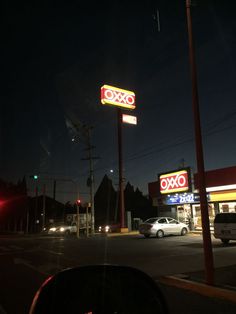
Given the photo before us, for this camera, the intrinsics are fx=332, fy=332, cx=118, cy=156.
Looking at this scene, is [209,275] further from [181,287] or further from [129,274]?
[129,274]

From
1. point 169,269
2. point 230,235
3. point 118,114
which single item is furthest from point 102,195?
point 169,269

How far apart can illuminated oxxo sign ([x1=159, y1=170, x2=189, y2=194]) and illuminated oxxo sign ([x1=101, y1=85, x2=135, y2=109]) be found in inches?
465

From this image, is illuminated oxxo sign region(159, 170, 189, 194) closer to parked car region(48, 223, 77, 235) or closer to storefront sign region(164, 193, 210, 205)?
storefront sign region(164, 193, 210, 205)

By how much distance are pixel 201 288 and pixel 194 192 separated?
2318 centimetres

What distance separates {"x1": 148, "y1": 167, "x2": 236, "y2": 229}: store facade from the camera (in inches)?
1131

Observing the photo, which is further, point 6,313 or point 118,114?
point 118,114

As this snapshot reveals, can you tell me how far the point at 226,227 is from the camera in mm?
19750

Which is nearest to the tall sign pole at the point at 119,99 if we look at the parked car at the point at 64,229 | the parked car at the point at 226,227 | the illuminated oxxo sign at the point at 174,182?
the illuminated oxxo sign at the point at 174,182

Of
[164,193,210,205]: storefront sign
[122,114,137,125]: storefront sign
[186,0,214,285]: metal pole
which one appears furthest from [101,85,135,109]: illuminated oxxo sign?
[186,0,214,285]: metal pole

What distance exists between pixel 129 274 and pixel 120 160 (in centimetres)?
3318

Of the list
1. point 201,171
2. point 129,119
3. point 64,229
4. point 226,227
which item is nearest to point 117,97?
point 129,119

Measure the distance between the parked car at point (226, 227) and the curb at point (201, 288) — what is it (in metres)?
11.2

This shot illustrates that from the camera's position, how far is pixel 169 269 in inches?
441

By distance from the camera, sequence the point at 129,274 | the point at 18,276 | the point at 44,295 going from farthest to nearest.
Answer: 1. the point at 18,276
2. the point at 129,274
3. the point at 44,295
